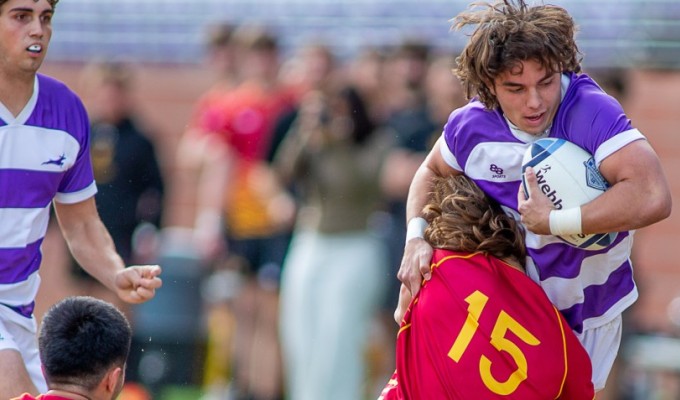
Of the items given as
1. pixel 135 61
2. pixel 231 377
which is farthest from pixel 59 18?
pixel 231 377

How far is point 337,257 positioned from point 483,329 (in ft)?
14.2

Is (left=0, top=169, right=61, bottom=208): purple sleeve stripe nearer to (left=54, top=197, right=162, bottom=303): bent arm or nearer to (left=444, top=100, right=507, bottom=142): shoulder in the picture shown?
(left=54, top=197, right=162, bottom=303): bent arm

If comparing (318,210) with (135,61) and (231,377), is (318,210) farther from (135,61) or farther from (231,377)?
(135,61)

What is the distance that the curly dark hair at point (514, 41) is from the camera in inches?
183

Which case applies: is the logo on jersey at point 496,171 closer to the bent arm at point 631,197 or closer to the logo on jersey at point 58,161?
the bent arm at point 631,197

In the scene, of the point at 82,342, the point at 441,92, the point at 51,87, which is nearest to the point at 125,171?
the point at 441,92

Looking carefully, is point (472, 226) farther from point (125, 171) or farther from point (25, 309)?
point (125, 171)

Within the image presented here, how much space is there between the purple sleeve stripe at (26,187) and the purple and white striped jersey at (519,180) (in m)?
1.60

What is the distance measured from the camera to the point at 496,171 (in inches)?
194

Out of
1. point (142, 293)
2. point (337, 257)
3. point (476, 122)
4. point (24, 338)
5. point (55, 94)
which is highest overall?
point (476, 122)

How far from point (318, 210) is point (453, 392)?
176 inches

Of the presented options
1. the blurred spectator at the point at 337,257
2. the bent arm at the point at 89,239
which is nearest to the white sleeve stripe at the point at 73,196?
the bent arm at the point at 89,239

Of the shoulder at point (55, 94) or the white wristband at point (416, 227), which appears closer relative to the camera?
the white wristband at point (416, 227)

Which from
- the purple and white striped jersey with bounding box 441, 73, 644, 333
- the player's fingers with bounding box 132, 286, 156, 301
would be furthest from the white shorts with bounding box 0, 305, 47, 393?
the purple and white striped jersey with bounding box 441, 73, 644, 333
